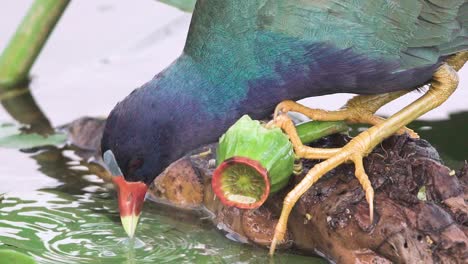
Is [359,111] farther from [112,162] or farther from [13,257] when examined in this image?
[13,257]

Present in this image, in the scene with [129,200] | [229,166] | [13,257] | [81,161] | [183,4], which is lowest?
[81,161]

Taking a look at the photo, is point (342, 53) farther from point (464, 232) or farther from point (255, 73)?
point (464, 232)

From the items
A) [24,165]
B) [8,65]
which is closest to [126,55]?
[8,65]

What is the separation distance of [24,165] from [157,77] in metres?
1.29

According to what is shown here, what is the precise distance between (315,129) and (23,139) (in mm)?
1841

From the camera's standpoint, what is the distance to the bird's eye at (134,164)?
507 cm

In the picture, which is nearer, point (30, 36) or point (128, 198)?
point (128, 198)

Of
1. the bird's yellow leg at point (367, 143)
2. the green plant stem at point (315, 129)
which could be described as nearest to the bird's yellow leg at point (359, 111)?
the green plant stem at point (315, 129)

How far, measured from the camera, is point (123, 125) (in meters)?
5.00

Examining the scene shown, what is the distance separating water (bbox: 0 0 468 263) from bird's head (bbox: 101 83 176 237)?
0.28 m

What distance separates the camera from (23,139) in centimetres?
644

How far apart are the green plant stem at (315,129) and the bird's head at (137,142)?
1.62ft

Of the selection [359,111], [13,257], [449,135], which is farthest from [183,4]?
[13,257]

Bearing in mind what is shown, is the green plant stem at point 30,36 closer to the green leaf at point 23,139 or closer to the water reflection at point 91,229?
the green leaf at point 23,139
